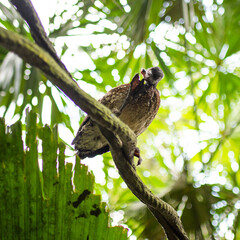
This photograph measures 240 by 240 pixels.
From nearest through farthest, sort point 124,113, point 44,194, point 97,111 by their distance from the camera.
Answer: point 97,111 → point 44,194 → point 124,113

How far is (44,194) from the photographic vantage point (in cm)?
114

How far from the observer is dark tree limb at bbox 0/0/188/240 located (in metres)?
0.75

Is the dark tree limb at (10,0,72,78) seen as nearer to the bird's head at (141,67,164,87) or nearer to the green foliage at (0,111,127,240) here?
the green foliage at (0,111,127,240)

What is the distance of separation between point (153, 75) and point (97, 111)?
2.07 feet

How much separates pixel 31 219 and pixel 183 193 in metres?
1.57

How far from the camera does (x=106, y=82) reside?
273 cm

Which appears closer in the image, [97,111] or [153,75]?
[97,111]

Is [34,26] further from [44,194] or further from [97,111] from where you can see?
[44,194]

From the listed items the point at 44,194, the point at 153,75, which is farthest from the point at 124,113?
the point at 44,194

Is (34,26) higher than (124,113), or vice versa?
(34,26)

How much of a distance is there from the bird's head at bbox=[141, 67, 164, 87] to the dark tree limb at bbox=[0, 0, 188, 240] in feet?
1.52

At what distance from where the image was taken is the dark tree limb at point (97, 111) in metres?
0.75

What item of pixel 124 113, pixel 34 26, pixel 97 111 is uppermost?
pixel 34 26

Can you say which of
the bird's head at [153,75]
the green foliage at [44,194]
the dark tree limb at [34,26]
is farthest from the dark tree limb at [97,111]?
the bird's head at [153,75]
